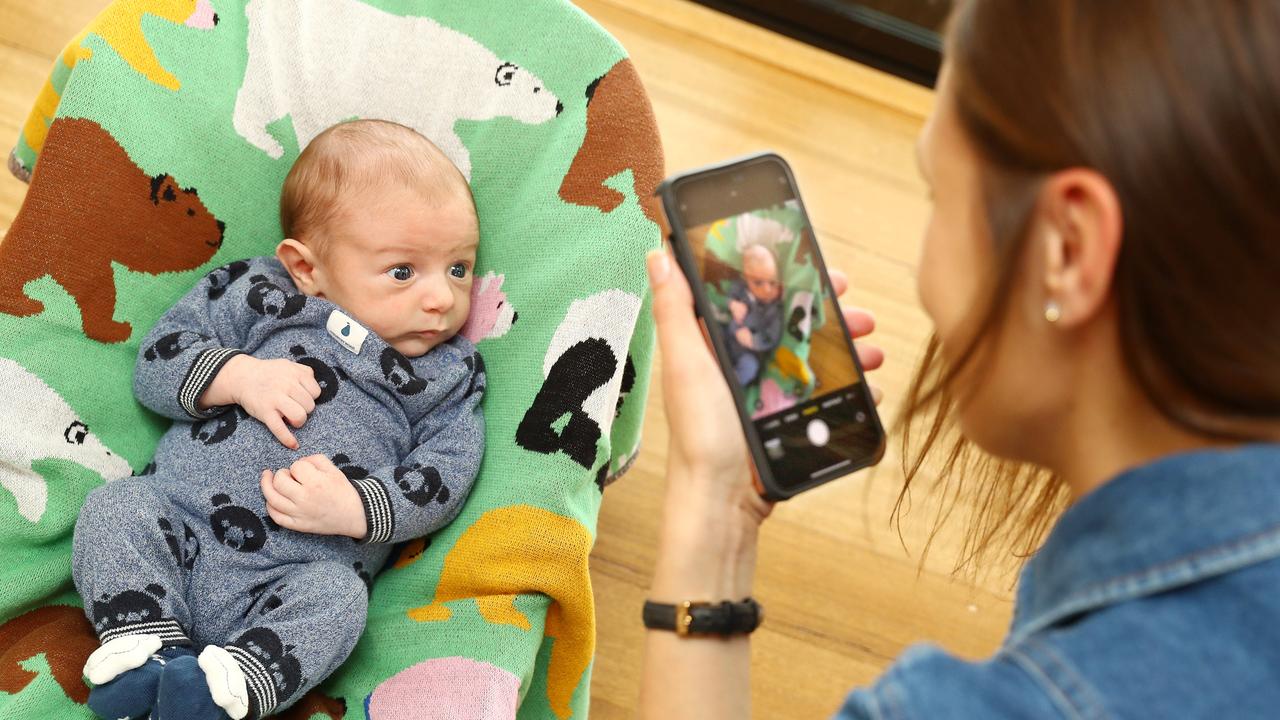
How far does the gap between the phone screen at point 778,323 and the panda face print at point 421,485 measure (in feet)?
1.44

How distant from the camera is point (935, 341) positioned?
896 mm

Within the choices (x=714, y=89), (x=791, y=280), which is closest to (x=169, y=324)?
(x=791, y=280)

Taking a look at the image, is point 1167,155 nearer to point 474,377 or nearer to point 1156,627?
point 1156,627

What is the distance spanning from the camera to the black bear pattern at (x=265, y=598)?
1068 mm

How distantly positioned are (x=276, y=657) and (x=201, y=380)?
333 mm

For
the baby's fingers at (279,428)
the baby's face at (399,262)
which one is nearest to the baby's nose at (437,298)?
the baby's face at (399,262)

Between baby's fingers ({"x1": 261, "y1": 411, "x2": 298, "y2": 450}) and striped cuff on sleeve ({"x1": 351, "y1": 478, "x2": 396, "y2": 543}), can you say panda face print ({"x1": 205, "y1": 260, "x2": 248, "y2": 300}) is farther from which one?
striped cuff on sleeve ({"x1": 351, "y1": 478, "x2": 396, "y2": 543})

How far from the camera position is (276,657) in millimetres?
1004

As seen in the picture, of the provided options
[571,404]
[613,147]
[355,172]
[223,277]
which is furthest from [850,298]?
[223,277]

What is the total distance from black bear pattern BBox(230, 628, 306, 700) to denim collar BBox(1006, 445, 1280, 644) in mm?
Result: 678

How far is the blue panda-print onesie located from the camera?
3.38ft

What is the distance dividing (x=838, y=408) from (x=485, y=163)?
0.65 meters

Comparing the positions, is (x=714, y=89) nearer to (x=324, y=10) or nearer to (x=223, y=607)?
(x=324, y=10)

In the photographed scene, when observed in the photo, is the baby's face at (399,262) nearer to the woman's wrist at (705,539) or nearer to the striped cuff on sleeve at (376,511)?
the striped cuff on sleeve at (376,511)
